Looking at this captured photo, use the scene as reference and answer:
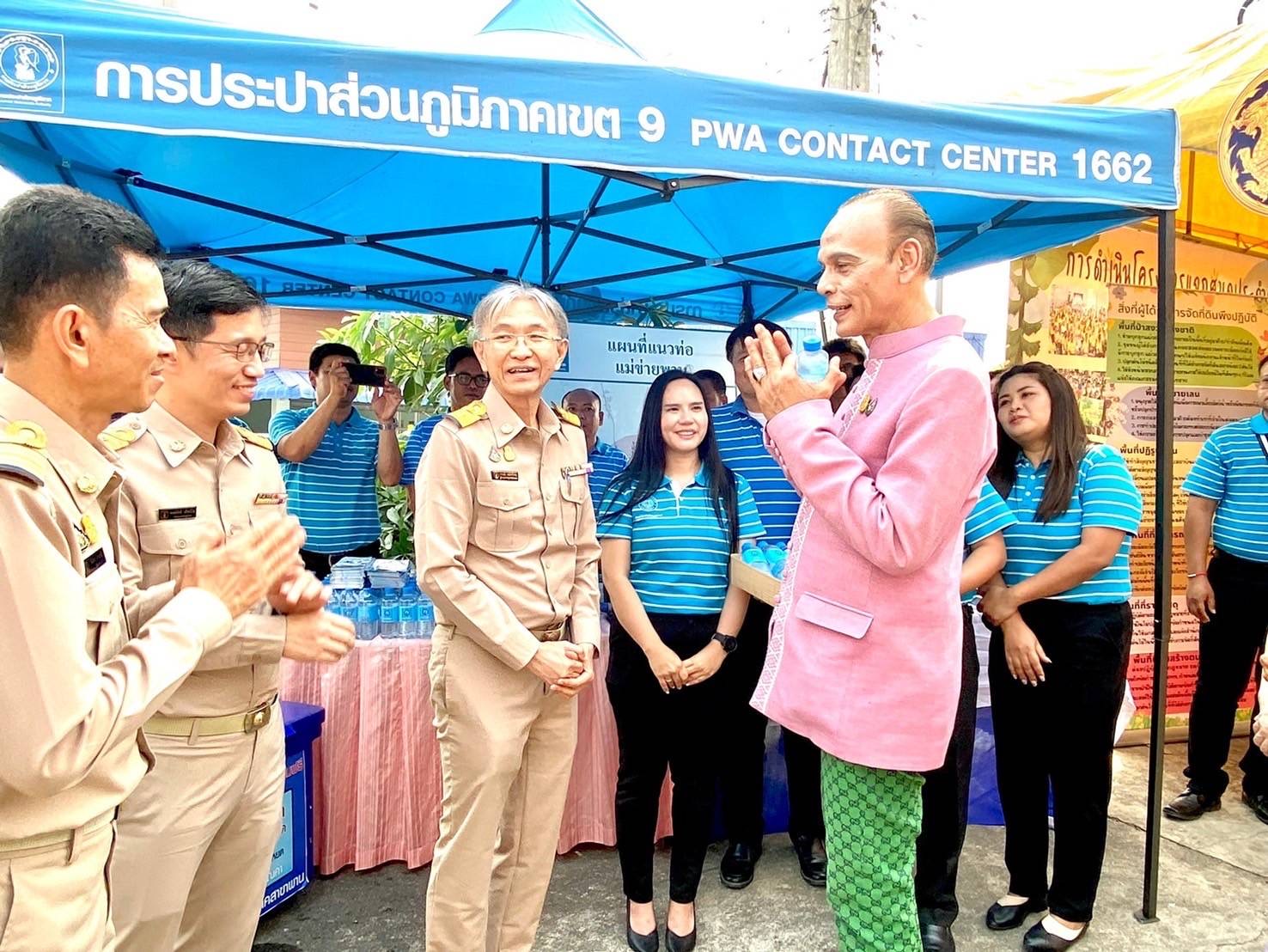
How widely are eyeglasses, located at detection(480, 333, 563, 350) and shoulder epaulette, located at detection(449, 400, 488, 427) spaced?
0.18 metres

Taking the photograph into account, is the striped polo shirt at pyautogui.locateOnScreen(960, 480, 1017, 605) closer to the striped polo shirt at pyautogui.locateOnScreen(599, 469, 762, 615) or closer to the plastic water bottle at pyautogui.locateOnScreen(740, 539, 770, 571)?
the plastic water bottle at pyautogui.locateOnScreen(740, 539, 770, 571)

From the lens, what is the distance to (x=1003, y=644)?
272 cm

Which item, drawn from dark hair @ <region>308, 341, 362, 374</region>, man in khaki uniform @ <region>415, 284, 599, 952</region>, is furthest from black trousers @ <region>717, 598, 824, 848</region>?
dark hair @ <region>308, 341, 362, 374</region>

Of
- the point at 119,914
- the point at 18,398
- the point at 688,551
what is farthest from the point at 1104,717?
the point at 18,398

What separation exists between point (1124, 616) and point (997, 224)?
1.79 m

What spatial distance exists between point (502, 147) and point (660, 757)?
1.90 metres

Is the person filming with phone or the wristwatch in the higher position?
the person filming with phone

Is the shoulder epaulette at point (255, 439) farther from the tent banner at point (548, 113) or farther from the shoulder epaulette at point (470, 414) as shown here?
the tent banner at point (548, 113)

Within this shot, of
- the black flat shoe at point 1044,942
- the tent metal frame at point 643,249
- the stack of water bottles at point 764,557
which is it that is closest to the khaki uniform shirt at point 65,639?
the tent metal frame at point 643,249

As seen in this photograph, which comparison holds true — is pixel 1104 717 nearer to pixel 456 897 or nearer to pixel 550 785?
pixel 550 785

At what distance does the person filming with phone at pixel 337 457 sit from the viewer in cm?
398

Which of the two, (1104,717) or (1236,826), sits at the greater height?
(1104,717)

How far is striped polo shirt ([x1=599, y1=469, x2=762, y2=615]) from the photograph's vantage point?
8.78ft

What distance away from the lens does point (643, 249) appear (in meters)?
4.67
